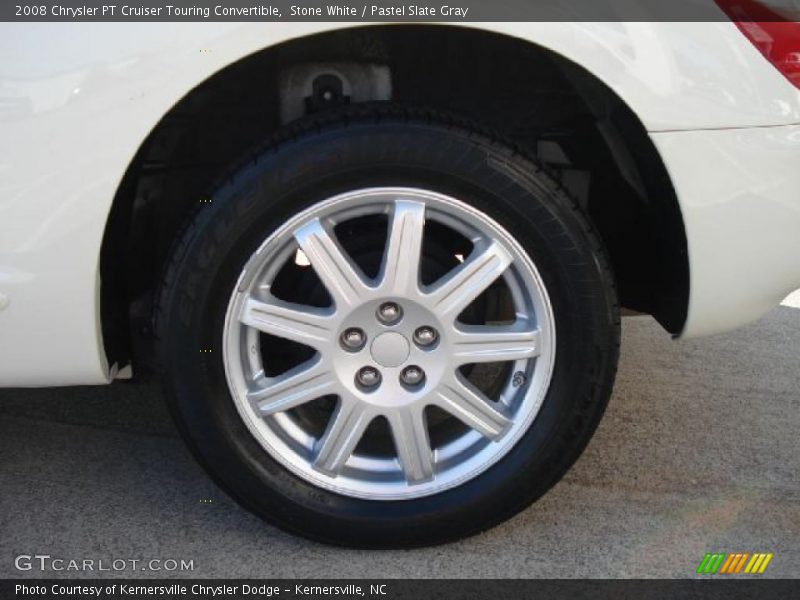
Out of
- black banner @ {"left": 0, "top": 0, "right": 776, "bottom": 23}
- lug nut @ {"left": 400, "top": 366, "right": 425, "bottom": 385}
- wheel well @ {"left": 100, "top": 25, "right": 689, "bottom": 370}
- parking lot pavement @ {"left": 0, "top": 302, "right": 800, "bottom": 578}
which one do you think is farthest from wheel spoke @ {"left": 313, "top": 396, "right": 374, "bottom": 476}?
black banner @ {"left": 0, "top": 0, "right": 776, "bottom": 23}

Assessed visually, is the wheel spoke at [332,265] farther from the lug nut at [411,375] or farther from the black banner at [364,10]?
the black banner at [364,10]

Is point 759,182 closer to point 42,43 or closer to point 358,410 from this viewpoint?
point 358,410

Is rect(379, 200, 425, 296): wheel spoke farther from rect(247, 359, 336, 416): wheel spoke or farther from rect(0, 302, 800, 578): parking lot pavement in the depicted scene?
rect(0, 302, 800, 578): parking lot pavement

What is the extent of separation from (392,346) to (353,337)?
9 centimetres

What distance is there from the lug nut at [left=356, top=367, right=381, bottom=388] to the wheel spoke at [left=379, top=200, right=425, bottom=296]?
0.20 metres

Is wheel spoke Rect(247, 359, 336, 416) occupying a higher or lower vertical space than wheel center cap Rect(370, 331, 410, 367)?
lower

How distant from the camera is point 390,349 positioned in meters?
1.92

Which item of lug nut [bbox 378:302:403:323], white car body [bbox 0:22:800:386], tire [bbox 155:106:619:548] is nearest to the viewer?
white car body [bbox 0:22:800:386]

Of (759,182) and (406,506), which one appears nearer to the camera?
(759,182)

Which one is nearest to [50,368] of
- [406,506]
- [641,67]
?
[406,506]

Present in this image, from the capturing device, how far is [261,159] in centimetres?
180

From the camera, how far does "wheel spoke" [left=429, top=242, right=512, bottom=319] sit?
6.15 feet
